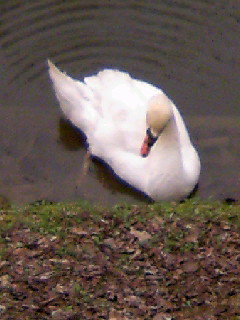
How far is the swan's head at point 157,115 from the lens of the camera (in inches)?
287

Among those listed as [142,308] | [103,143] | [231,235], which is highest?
[103,143]

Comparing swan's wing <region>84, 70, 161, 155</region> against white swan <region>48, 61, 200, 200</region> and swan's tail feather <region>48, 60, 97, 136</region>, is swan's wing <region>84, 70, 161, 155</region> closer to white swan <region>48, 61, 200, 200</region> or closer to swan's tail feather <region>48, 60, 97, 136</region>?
white swan <region>48, 61, 200, 200</region>

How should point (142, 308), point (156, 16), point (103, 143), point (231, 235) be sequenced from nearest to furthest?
point (142, 308) → point (231, 235) → point (103, 143) → point (156, 16)

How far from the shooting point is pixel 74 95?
872 cm

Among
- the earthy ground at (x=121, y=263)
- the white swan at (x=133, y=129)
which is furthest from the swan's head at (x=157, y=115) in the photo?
the earthy ground at (x=121, y=263)

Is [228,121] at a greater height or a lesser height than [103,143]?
greater

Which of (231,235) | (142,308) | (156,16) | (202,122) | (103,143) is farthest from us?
(156,16)

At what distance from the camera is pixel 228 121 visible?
883cm

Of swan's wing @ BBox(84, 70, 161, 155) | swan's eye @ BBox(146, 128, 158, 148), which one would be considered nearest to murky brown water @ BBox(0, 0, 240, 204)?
swan's wing @ BBox(84, 70, 161, 155)

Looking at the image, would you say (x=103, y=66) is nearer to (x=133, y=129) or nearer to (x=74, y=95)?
(x=74, y=95)

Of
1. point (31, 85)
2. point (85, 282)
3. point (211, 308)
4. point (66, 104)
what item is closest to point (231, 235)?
point (211, 308)

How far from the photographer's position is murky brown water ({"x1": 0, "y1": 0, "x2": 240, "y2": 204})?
839 centimetres

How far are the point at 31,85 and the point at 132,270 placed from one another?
12.6 ft

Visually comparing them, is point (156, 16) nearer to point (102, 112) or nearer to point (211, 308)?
point (102, 112)
